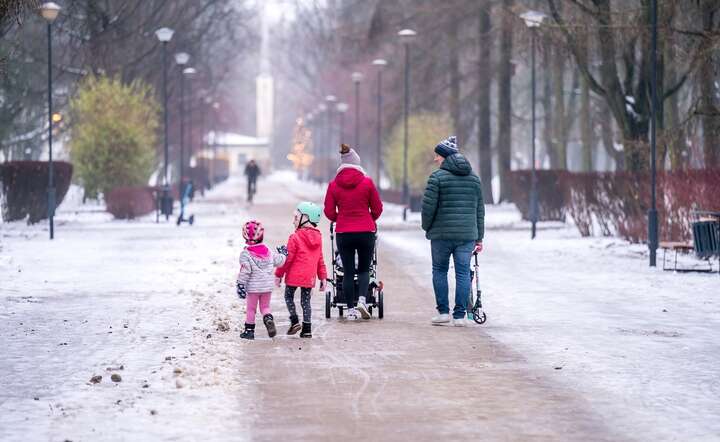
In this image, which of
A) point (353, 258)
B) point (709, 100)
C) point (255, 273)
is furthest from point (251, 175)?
point (255, 273)

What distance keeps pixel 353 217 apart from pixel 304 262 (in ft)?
4.54

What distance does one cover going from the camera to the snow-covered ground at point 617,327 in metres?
9.41

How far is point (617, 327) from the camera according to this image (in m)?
14.1

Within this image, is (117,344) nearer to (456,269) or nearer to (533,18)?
(456,269)

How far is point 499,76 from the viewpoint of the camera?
1907 inches

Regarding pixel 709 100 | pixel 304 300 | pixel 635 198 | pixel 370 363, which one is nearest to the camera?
pixel 370 363

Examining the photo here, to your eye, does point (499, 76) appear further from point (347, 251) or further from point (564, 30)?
point (347, 251)

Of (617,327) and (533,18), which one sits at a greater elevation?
(533,18)

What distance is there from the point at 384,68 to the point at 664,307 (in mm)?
50851

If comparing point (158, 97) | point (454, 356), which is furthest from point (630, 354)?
point (158, 97)

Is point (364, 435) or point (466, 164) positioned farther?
point (466, 164)

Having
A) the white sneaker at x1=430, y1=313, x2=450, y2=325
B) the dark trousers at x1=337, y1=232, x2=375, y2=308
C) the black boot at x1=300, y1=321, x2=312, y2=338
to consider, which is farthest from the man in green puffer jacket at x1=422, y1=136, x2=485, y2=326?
the black boot at x1=300, y1=321, x2=312, y2=338

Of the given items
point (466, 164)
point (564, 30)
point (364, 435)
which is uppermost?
point (564, 30)

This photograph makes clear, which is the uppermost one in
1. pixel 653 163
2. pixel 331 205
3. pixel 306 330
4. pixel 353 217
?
pixel 653 163
